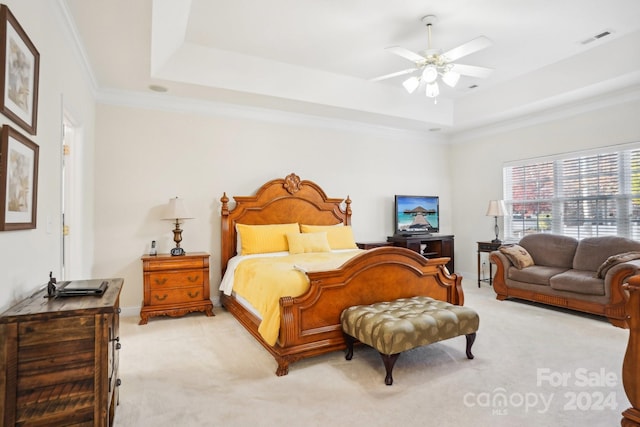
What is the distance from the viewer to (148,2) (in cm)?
258

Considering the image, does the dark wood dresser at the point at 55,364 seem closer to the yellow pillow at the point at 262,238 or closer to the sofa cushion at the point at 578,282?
the yellow pillow at the point at 262,238

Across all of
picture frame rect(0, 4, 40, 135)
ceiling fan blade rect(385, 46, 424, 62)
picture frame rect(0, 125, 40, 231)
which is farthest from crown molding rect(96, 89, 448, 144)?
picture frame rect(0, 125, 40, 231)

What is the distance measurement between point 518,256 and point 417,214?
1881 mm

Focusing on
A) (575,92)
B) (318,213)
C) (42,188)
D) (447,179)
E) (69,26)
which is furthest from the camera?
(447,179)

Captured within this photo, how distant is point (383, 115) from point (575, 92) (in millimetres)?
2491

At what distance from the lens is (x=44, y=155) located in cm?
233

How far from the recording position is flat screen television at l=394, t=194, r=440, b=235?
20.5 ft

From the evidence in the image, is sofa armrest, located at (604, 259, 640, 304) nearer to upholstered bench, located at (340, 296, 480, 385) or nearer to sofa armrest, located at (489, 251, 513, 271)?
sofa armrest, located at (489, 251, 513, 271)

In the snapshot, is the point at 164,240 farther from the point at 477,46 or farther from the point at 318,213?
the point at 477,46

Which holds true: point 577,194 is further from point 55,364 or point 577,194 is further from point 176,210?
point 55,364

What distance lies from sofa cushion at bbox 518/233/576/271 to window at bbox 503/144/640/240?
1.24ft

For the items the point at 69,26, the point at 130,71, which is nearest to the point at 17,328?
the point at 69,26

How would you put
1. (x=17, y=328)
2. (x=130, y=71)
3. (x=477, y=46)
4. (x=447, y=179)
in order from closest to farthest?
(x=17, y=328) < (x=477, y=46) < (x=130, y=71) < (x=447, y=179)

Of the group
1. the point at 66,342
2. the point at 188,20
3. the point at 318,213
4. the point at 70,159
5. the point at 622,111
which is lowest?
the point at 66,342
